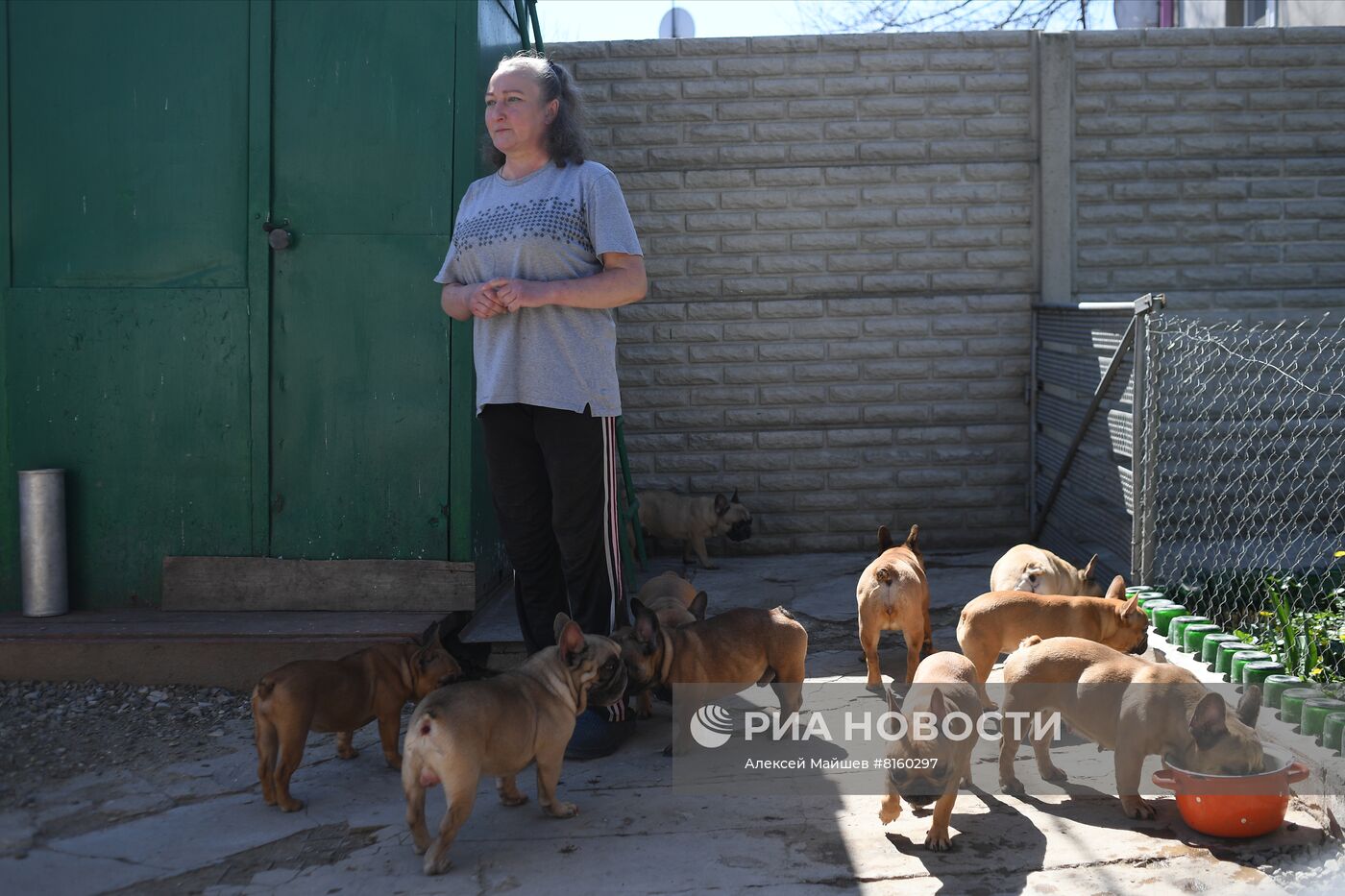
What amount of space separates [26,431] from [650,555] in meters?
3.98

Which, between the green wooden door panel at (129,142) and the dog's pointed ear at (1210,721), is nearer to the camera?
the dog's pointed ear at (1210,721)

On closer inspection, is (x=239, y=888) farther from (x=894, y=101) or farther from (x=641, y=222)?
(x=894, y=101)

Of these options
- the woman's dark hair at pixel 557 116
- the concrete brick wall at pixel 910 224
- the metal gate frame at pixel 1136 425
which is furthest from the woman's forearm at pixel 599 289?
the concrete brick wall at pixel 910 224

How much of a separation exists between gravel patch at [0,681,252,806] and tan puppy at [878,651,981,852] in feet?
8.41

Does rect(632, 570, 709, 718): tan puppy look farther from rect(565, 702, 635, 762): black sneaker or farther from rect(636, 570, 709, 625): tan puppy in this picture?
rect(565, 702, 635, 762): black sneaker

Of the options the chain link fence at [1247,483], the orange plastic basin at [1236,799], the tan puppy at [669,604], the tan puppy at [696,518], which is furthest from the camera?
the tan puppy at [696,518]

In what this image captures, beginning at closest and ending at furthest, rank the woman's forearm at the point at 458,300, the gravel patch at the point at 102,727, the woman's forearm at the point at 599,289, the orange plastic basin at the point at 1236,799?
the orange plastic basin at the point at 1236,799 → the woman's forearm at the point at 599,289 → the woman's forearm at the point at 458,300 → the gravel patch at the point at 102,727

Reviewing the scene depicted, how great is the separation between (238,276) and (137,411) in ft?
2.59

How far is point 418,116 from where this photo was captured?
18.2 ft

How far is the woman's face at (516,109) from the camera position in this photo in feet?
14.0

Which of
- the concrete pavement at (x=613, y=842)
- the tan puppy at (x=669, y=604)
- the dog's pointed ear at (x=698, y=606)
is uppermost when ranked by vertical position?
the dog's pointed ear at (x=698, y=606)

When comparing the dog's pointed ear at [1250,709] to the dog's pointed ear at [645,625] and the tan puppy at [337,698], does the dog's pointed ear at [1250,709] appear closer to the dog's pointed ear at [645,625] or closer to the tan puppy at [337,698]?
the dog's pointed ear at [645,625]

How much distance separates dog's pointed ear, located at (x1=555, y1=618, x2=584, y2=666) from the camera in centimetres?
386

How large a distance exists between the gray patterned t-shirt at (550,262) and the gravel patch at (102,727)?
1.80 meters
